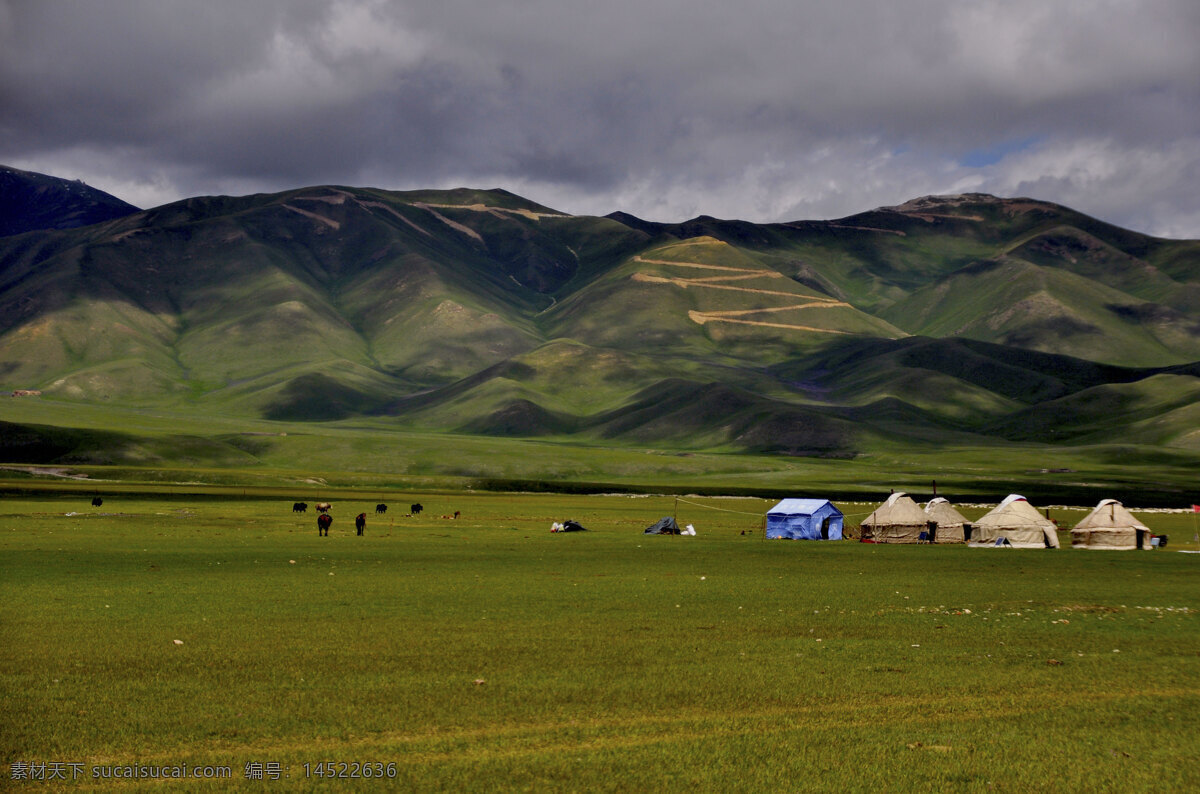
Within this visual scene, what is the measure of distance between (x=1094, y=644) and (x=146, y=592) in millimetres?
29262

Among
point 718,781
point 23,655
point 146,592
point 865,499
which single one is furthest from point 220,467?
point 718,781

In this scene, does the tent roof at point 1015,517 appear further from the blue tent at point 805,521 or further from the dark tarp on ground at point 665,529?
the dark tarp on ground at point 665,529

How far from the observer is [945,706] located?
19.4 metres

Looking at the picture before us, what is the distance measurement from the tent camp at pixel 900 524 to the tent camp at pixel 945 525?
2.01 feet

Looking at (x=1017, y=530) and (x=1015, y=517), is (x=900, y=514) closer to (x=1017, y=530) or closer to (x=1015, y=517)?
(x=1015, y=517)

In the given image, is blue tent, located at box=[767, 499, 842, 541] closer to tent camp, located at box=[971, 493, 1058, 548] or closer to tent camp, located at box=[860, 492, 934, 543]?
tent camp, located at box=[860, 492, 934, 543]

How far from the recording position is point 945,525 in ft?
247

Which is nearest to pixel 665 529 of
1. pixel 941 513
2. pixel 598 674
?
pixel 941 513

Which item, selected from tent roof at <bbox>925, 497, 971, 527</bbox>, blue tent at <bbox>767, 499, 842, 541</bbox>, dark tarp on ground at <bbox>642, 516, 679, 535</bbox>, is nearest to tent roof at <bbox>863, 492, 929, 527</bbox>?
tent roof at <bbox>925, 497, 971, 527</bbox>

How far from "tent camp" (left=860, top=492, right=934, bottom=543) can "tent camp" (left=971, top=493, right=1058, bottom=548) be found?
3.92 m

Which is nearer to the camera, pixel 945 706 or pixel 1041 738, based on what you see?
pixel 1041 738

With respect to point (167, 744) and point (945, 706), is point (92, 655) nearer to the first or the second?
point (167, 744)

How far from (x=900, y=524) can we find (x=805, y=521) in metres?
6.89

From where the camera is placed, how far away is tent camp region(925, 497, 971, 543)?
2963 inches
